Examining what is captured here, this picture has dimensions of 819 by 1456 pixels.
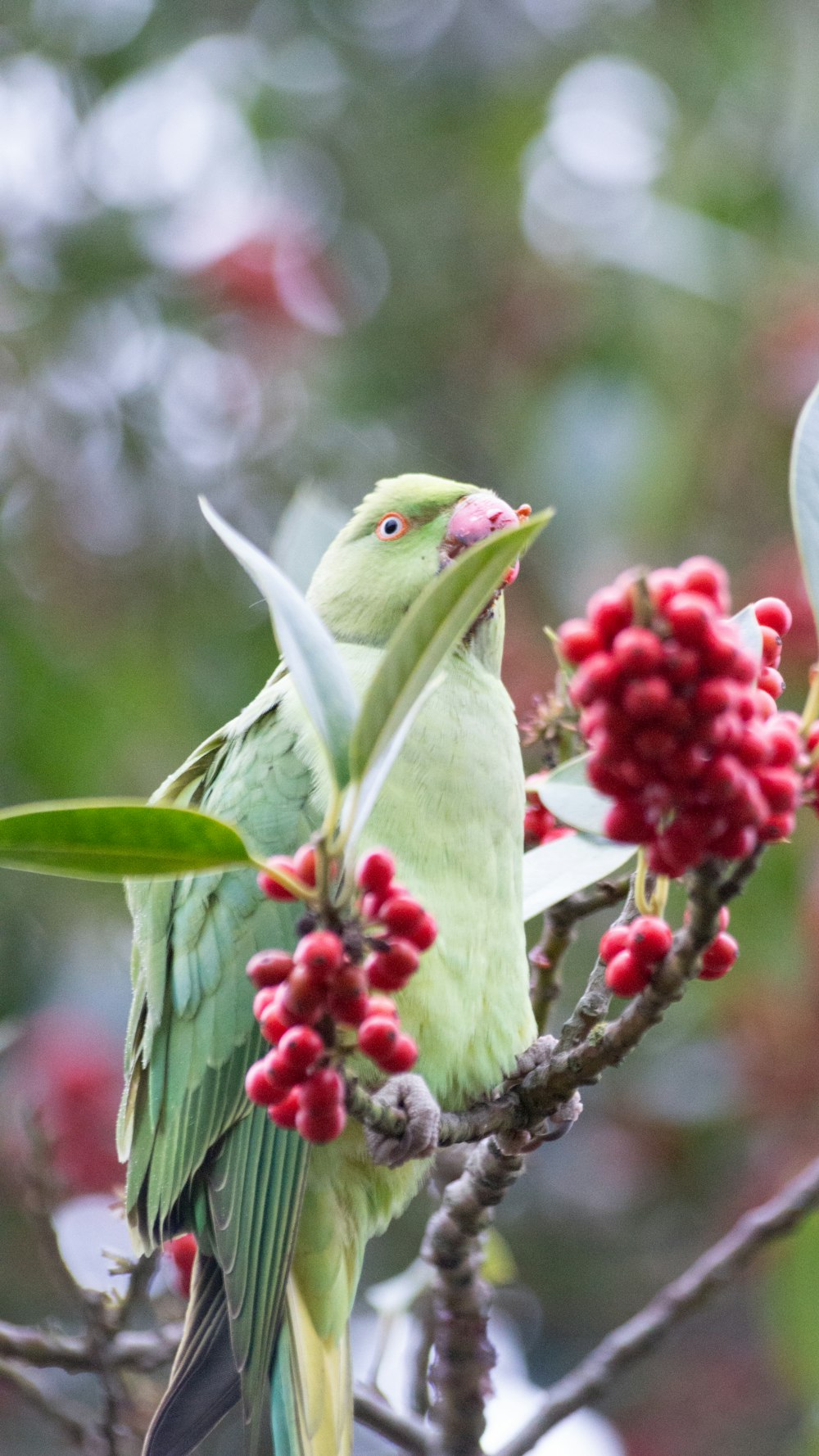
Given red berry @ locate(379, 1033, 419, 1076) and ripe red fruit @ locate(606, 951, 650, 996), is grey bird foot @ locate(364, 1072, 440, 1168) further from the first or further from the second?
ripe red fruit @ locate(606, 951, 650, 996)

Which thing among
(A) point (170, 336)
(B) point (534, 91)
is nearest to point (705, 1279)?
(A) point (170, 336)

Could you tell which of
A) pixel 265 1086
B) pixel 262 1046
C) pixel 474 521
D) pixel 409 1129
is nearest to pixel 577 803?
pixel 265 1086

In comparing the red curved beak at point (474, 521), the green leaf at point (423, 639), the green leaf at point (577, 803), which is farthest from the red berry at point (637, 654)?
the red curved beak at point (474, 521)

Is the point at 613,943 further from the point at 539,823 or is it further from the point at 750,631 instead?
the point at 539,823

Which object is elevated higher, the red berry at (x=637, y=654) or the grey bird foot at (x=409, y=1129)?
the red berry at (x=637, y=654)

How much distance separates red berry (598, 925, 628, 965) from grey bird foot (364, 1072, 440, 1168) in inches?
11.1

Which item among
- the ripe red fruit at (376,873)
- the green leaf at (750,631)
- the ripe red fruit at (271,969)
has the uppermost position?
the green leaf at (750,631)

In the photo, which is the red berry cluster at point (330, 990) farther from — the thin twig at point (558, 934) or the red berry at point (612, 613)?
the thin twig at point (558, 934)

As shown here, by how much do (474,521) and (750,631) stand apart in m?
0.84

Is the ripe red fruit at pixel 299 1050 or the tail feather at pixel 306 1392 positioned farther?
the tail feather at pixel 306 1392

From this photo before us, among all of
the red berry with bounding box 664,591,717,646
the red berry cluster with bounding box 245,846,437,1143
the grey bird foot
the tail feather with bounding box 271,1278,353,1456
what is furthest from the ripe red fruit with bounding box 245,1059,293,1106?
the tail feather with bounding box 271,1278,353,1456

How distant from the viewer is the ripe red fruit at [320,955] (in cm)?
113

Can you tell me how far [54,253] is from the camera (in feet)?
14.3

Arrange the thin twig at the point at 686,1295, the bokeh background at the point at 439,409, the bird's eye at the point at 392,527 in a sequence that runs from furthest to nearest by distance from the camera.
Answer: the bokeh background at the point at 439,409, the bird's eye at the point at 392,527, the thin twig at the point at 686,1295
